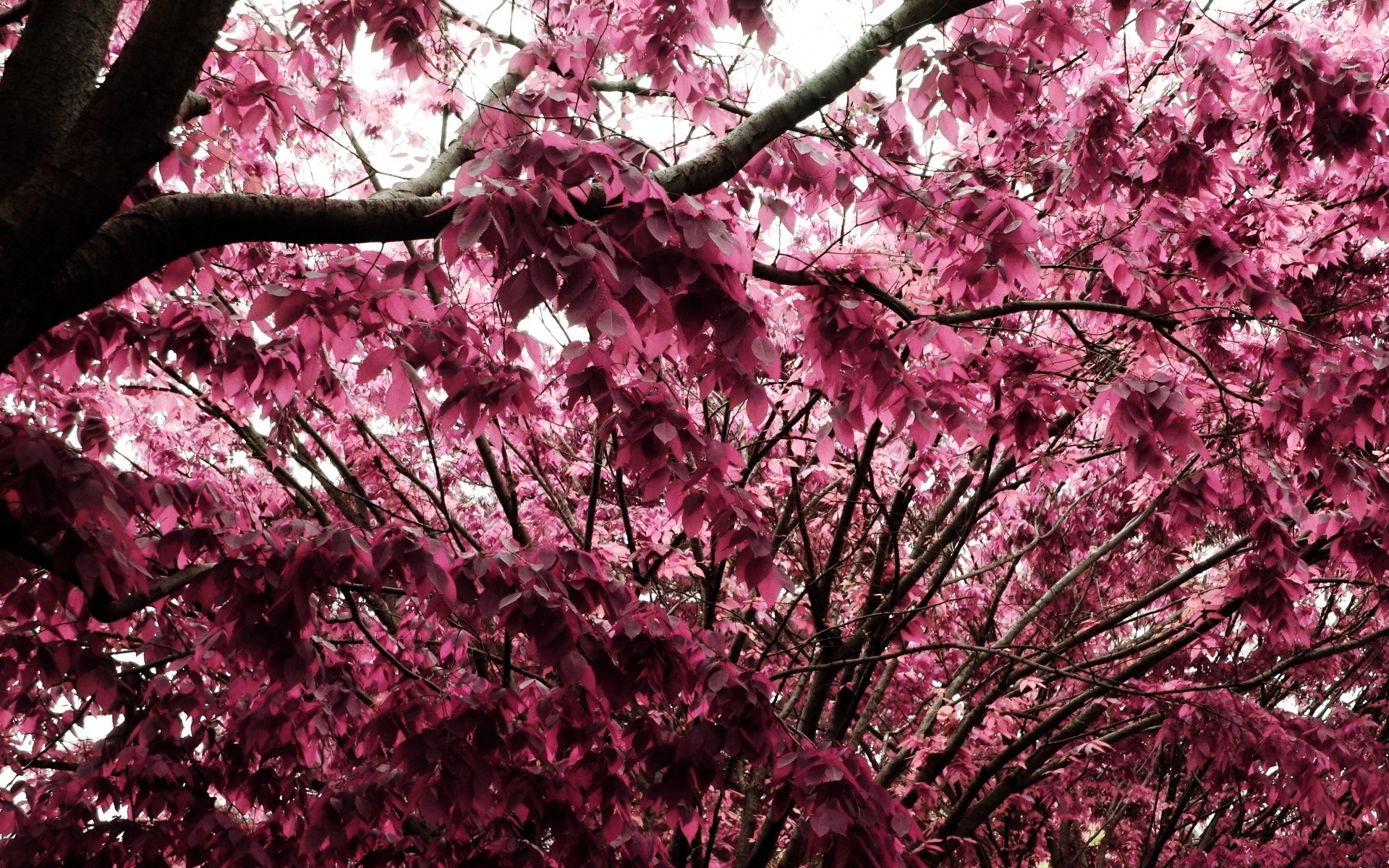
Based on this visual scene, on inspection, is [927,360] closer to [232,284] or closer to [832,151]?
[832,151]

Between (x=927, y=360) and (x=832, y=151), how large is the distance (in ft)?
3.33

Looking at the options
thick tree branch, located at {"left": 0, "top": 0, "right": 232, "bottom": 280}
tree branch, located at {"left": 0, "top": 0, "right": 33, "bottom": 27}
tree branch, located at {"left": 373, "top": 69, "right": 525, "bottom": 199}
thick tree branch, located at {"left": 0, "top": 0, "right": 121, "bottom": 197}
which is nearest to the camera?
thick tree branch, located at {"left": 0, "top": 0, "right": 232, "bottom": 280}

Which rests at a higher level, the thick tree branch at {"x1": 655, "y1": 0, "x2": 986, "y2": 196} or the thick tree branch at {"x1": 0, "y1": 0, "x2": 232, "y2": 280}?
the thick tree branch at {"x1": 655, "y1": 0, "x2": 986, "y2": 196}

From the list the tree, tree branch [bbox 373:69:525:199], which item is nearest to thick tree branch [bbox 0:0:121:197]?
the tree

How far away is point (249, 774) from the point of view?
14.2 feet

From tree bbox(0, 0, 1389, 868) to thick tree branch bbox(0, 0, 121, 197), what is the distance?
0.01 meters

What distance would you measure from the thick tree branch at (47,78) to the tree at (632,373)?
0.5 inches

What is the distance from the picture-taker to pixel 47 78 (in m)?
2.38

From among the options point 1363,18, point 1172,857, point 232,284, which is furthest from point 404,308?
point 1172,857

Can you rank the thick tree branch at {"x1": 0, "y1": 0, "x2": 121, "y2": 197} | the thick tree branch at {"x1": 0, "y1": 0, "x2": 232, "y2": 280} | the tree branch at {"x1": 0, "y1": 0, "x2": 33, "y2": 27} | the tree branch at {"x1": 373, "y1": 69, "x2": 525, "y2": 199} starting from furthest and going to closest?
the tree branch at {"x1": 373, "y1": 69, "x2": 525, "y2": 199}, the tree branch at {"x1": 0, "y1": 0, "x2": 33, "y2": 27}, the thick tree branch at {"x1": 0, "y1": 0, "x2": 121, "y2": 197}, the thick tree branch at {"x1": 0, "y1": 0, "x2": 232, "y2": 280}

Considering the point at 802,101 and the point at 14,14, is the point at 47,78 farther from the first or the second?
the point at 802,101

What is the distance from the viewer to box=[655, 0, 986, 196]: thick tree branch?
278 cm

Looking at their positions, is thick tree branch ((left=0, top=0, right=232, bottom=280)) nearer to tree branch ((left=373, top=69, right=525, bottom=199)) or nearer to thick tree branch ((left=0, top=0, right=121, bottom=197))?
thick tree branch ((left=0, top=0, right=121, bottom=197))

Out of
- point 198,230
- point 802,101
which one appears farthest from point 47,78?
point 802,101
